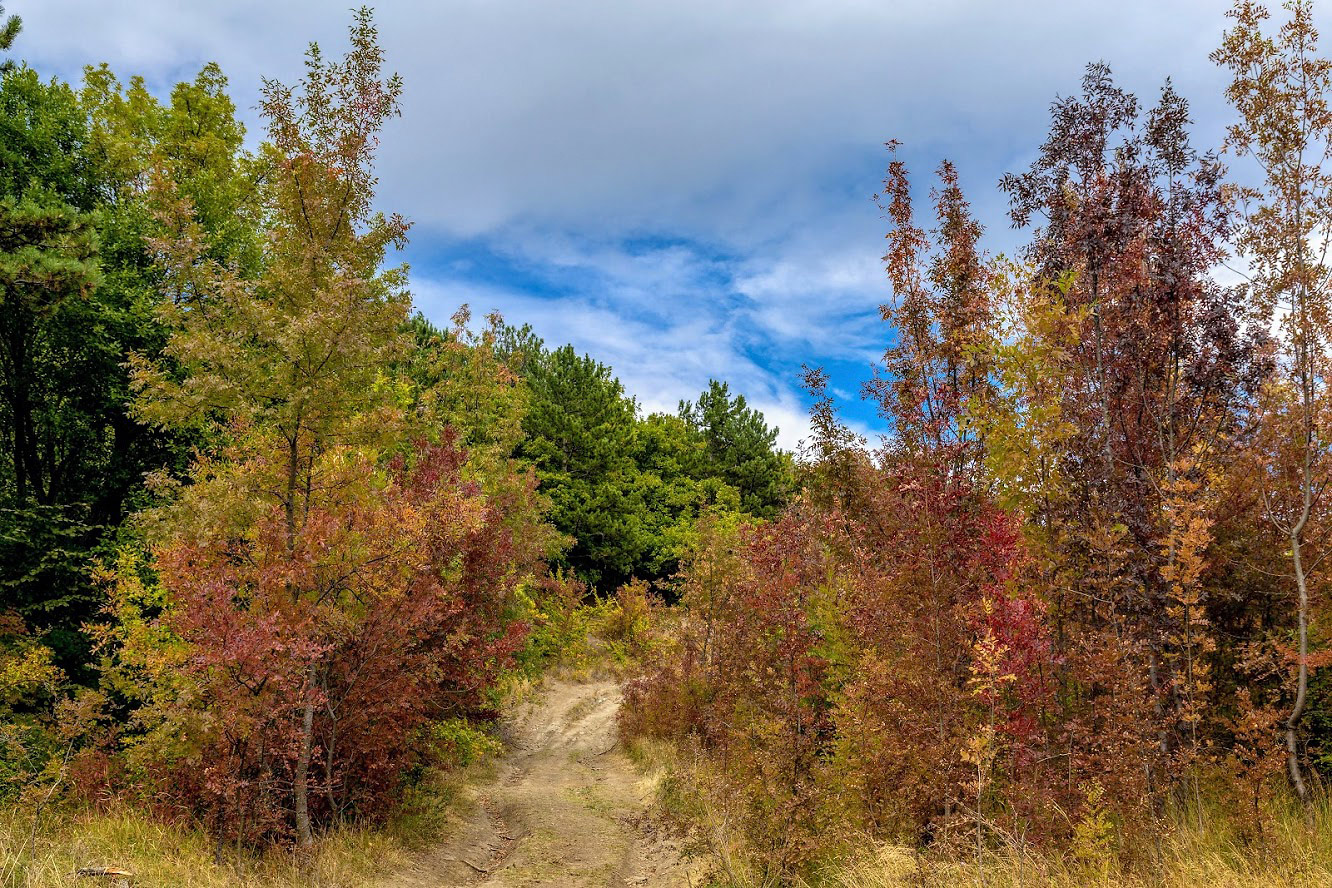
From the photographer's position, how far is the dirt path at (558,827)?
383 inches

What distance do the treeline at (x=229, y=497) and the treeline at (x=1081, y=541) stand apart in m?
4.82

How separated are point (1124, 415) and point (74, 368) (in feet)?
61.7

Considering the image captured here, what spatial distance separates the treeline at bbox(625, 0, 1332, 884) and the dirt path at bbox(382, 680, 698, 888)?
6.42 feet

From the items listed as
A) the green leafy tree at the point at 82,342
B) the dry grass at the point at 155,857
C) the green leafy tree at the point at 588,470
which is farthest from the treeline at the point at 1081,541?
the green leafy tree at the point at 588,470

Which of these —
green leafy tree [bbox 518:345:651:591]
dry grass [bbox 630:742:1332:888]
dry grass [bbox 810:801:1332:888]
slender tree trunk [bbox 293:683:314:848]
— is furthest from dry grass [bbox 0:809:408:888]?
green leafy tree [bbox 518:345:651:591]

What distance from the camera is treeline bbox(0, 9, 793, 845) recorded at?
780cm

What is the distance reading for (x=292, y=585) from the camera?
323 inches

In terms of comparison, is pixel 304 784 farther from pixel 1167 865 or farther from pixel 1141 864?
pixel 1167 865

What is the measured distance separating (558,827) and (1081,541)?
29.3 ft

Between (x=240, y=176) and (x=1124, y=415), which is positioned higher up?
(x=240, y=176)

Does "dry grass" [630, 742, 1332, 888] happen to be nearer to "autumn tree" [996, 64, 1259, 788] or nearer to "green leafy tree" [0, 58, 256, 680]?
"autumn tree" [996, 64, 1259, 788]

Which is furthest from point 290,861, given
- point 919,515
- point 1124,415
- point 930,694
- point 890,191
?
point 1124,415

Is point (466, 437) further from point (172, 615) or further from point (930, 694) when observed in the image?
point (930, 694)

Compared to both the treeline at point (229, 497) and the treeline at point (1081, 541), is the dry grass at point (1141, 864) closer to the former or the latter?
the treeline at point (1081, 541)
